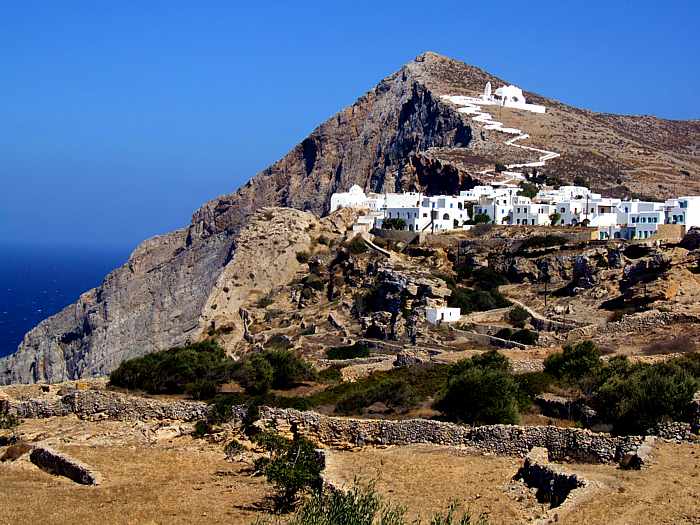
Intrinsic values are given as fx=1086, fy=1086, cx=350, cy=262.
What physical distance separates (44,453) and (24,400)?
473cm

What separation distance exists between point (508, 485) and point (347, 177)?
8032 cm

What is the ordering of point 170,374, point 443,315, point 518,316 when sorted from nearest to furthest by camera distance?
point 170,374, point 518,316, point 443,315

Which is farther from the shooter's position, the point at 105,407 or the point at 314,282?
the point at 314,282

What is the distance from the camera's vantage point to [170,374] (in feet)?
80.9

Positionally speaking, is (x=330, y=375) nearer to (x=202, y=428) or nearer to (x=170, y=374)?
(x=170, y=374)

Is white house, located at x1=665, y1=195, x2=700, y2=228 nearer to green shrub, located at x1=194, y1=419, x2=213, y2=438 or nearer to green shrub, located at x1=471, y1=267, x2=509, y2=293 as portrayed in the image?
green shrub, located at x1=471, y1=267, x2=509, y2=293

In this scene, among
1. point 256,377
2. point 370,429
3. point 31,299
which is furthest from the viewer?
point 31,299

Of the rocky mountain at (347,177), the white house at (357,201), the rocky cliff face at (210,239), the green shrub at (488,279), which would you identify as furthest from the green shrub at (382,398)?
the white house at (357,201)

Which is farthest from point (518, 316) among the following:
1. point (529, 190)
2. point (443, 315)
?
point (529, 190)

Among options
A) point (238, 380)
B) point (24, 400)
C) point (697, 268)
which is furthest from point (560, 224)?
point (24, 400)

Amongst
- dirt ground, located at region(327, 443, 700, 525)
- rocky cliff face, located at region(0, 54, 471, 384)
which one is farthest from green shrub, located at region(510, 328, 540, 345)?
rocky cliff face, located at region(0, 54, 471, 384)

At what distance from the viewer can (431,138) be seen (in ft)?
283

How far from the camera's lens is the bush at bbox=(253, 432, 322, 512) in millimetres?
14359

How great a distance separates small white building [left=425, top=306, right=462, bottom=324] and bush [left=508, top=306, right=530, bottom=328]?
6.67 ft
